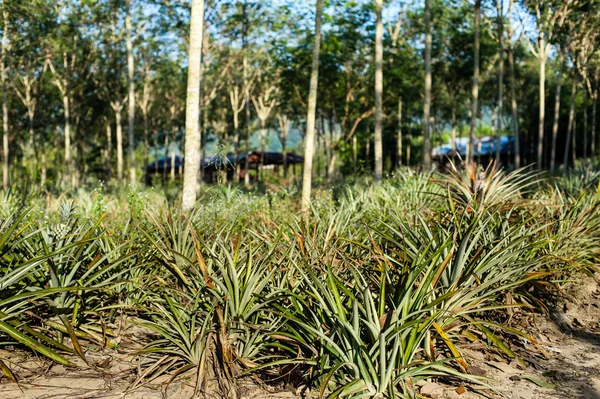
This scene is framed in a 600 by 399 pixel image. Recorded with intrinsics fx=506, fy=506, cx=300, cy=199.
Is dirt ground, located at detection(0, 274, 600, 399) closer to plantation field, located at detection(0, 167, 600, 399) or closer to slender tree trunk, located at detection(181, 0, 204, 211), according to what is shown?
plantation field, located at detection(0, 167, 600, 399)

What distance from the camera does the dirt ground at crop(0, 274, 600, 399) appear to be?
3.46 m

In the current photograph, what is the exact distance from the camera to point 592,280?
20.7 ft

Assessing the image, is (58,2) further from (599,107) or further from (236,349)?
(599,107)

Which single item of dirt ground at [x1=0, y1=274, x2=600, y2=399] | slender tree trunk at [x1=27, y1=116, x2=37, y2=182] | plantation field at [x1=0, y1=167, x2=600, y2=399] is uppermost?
slender tree trunk at [x1=27, y1=116, x2=37, y2=182]

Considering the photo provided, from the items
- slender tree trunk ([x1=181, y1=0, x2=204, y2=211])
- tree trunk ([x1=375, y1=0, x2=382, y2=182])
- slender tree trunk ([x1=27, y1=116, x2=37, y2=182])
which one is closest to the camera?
slender tree trunk ([x1=27, y1=116, x2=37, y2=182])

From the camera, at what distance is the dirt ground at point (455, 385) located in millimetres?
3455

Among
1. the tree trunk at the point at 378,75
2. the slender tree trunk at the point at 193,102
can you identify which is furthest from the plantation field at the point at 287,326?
the tree trunk at the point at 378,75

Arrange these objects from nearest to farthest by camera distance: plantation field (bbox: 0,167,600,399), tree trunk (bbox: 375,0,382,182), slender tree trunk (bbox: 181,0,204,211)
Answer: plantation field (bbox: 0,167,600,399) < slender tree trunk (bbox: 181,0,204,211) < tree trunk (bbox: 375,0,382,182)

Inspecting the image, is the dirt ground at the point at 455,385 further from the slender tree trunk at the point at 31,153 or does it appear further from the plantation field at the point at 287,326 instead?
the slender tree trunk at the point at 31,153

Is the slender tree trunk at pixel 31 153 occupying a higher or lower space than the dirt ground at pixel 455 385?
higher

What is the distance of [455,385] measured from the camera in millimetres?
3531

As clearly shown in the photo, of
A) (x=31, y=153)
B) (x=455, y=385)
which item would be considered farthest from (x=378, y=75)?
(x=31, y=153)

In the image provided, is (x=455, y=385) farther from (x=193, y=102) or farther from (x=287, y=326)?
(x=193, y=102)

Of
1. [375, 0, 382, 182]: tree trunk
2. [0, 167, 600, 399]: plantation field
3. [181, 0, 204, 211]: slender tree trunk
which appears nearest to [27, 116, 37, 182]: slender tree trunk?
[181, 0, 204, 211]: slender tree trunk
